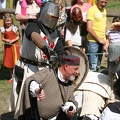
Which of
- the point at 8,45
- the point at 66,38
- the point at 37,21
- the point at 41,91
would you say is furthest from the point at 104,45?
the point at 41,91

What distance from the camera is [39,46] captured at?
4.01 metres

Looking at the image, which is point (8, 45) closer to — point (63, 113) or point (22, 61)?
point (22, 61)

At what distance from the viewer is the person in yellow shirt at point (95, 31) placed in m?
6.29

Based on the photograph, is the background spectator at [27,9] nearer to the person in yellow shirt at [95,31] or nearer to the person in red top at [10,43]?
the person in red top at [10,43]

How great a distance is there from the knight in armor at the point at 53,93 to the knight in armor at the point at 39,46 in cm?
24

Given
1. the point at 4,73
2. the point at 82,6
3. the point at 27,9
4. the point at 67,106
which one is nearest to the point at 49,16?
the point at 67,106

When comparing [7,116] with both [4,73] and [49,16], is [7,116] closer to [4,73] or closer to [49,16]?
[49,16]

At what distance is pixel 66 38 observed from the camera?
623 centimetres

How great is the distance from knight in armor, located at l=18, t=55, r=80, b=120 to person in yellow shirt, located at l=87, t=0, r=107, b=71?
7.99 ft

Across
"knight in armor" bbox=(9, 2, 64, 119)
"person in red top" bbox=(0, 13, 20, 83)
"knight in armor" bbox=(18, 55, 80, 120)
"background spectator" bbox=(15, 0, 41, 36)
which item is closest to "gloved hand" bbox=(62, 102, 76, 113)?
"knight in armor" bbox=(18, 55, 80, 120)

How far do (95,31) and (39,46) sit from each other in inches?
102

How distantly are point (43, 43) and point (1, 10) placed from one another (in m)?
4.58

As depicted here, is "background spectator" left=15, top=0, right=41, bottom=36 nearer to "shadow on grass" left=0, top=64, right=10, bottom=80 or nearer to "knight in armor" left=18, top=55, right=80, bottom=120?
"shadow on grass" left=0, top=64, right=10, bottom=80

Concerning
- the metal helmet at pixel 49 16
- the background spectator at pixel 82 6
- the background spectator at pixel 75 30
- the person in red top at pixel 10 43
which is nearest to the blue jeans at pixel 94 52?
the background spectator at pixel 75 30
